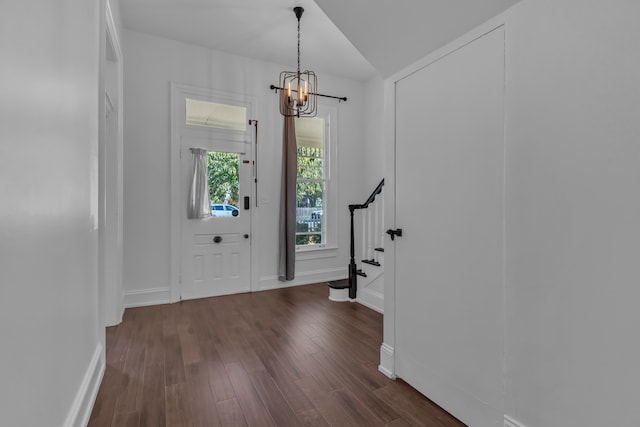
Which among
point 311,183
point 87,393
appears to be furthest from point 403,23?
point 311,183

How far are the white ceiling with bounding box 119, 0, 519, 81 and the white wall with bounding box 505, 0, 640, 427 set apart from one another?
36cm

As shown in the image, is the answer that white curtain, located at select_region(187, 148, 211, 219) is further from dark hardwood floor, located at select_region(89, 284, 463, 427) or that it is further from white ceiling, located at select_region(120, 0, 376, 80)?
white ceiling, located at select_region(120, 0, 376, 80)

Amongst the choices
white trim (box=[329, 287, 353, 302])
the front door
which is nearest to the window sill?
the front door

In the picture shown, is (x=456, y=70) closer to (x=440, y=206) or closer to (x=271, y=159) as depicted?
(x=440, y=206)

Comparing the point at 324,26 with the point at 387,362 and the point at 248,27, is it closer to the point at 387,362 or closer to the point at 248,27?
the point at 248,27

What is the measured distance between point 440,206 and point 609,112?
0.84 metres

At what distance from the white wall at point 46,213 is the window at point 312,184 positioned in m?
3.14

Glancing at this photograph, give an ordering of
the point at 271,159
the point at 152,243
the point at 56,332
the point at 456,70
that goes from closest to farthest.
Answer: the point at 56,332
the point at 456,70
the point at 152,243
the point at 271,159

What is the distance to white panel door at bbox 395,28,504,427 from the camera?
1.52 metres

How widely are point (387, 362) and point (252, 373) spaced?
93cm

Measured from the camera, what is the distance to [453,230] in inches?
68.3

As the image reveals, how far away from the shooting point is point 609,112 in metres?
1.12

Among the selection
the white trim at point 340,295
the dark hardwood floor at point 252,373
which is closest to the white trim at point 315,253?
the white trim at point 340,295

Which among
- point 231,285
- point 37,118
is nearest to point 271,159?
point 231,285
